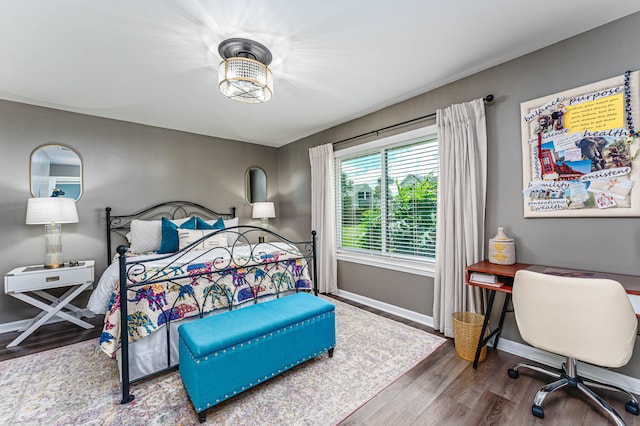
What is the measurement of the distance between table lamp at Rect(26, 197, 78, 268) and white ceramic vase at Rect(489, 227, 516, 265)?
169 inches

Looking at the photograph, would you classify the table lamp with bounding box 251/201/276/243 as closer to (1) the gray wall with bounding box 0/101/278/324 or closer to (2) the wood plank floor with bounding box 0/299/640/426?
(1) the gray wall with bounding box 0/101/278/324

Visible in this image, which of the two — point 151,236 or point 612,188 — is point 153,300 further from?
point 612,188

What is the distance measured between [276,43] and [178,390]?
8.99ft

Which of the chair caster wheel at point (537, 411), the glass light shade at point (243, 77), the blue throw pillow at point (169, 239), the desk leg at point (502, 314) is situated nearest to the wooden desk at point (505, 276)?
the desk leg at point (502, 314)

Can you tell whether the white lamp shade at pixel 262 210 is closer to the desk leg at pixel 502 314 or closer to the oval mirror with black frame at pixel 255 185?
the oval mirror with black frame at pixel 255 185

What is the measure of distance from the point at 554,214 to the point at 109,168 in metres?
4.96

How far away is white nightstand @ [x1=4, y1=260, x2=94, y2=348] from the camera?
2668mm

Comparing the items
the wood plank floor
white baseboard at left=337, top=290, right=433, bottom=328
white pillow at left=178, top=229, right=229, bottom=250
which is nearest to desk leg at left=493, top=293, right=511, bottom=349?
the wood plank floor

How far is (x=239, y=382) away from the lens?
1.79 metres

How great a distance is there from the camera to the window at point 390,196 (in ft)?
10.1

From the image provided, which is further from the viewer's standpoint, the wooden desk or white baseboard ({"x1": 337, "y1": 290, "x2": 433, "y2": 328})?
white baseboard ({"x1": 337, "y1": 290, "x2": 433, "y2": 328})

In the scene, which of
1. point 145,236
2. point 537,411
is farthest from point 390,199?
point 145,236

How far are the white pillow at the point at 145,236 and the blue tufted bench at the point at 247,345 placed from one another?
1.97 metres

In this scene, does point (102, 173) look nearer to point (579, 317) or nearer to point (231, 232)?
point (231, 232)
